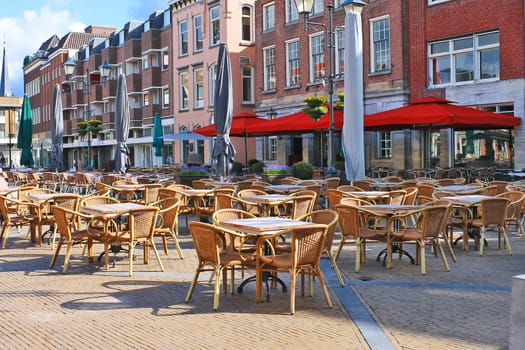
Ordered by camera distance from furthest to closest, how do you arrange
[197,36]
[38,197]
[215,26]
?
[197,36] → [215,26] → [38,197]

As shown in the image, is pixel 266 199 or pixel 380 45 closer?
pixel 266 199

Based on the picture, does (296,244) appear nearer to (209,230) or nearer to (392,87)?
(209,230)

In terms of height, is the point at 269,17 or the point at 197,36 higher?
the point at 197,36

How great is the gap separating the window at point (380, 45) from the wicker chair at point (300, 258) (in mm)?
20239

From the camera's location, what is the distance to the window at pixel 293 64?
102 ft

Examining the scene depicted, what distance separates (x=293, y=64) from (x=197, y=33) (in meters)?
10.4

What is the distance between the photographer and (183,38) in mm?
41156

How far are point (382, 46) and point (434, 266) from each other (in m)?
18.6

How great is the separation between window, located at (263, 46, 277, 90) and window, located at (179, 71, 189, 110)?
8.44 meters

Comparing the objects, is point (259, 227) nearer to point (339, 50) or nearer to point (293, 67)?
point (339, 50)

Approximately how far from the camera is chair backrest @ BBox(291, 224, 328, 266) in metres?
6.63

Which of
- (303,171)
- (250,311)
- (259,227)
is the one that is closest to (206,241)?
(259,227)

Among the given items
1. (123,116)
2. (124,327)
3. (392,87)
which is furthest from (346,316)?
(392,87)

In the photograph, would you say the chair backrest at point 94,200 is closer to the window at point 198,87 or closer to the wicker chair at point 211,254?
the wicker chair at point 211,254
